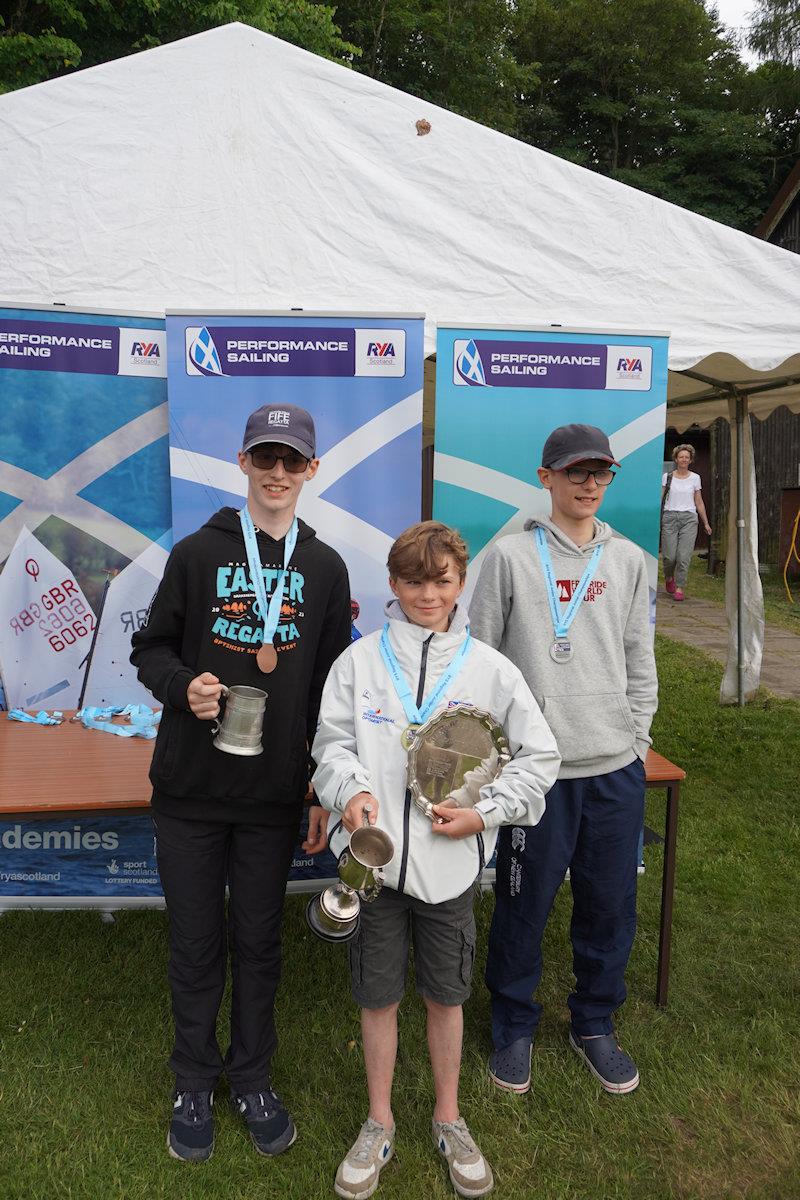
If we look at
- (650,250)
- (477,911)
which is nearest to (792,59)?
(650,250)

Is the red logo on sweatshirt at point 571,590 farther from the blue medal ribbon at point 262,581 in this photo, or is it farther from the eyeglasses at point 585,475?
the blue medal ribbon at point 262,581

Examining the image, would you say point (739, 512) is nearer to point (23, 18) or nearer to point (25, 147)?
point (25, 147)

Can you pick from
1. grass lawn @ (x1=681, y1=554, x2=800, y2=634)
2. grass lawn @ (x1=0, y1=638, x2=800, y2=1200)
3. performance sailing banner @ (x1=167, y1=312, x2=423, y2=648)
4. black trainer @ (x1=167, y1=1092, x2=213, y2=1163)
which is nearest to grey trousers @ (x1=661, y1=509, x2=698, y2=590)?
grass lawn @ (x1=681, y1=554, x2=800, y2=634)

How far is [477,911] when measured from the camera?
3770mm

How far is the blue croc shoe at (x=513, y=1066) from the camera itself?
263cm

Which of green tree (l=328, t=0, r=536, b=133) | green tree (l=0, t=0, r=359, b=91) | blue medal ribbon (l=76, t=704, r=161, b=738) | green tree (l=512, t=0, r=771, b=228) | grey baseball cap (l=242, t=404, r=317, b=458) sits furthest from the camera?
green tree (l=512, t=0, r=771, b=228)

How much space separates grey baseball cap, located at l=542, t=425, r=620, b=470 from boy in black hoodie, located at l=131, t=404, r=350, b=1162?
74 centimetres

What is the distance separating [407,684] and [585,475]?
0.88m

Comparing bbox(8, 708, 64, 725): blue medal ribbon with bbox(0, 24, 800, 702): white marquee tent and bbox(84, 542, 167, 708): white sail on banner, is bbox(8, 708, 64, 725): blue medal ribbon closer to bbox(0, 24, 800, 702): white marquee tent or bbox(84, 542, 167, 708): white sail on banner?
bbox(84, 542, 167, 708): white sail on banner

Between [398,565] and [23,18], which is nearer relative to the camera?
[398,565]

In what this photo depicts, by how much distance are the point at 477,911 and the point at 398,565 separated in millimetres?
2231

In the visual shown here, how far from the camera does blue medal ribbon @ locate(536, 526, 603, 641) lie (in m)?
2.50

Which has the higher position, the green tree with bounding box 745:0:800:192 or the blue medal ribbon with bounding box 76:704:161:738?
the green tree with bounding box 745:0:800:192

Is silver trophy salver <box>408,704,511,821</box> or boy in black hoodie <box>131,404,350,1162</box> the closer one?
silver trophy salver <box>408,704,511,821</box>
